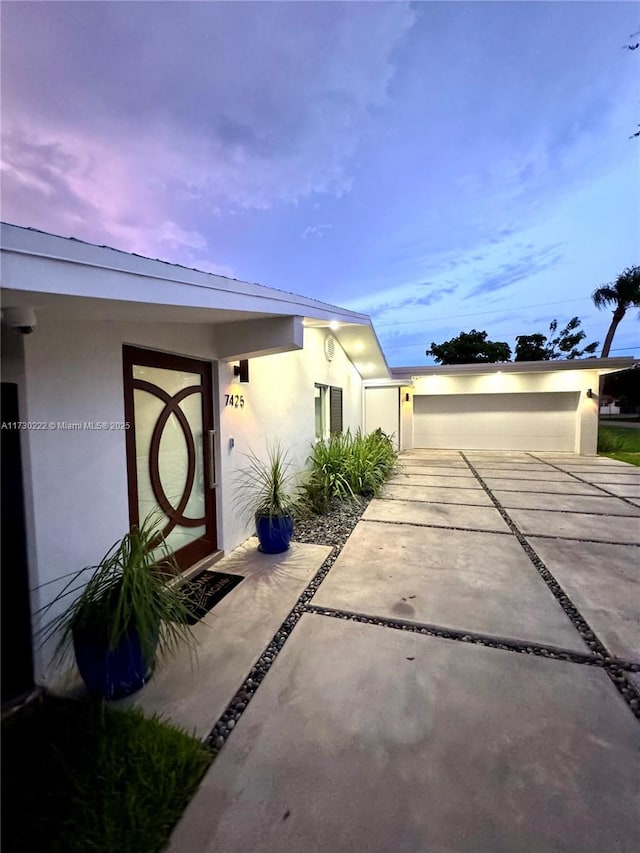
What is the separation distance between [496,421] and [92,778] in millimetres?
14630

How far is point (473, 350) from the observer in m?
28.6

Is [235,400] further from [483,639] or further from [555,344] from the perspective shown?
[555,344]

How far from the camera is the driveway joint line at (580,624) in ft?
7.54

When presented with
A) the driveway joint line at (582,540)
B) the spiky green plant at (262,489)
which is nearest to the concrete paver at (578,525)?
the driveway joint line at (582,540)

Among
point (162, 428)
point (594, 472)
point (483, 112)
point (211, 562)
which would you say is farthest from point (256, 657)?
point (483, 112)

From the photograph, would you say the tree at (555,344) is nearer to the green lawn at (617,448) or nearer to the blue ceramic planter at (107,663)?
the green lawn at (617,448)

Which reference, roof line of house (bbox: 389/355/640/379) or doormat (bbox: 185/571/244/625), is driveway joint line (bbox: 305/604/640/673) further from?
roof line of house (bbox: 389/355/640/379)

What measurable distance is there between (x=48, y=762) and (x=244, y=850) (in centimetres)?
109

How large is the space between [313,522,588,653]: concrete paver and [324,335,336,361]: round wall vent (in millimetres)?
4567

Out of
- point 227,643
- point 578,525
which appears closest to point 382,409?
point 578,525

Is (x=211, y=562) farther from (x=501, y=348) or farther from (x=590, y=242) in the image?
(x=501, y=348)

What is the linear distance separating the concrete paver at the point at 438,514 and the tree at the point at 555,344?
101 feet

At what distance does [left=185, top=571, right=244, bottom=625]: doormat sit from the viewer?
3.34 meters

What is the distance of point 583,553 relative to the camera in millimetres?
4492
